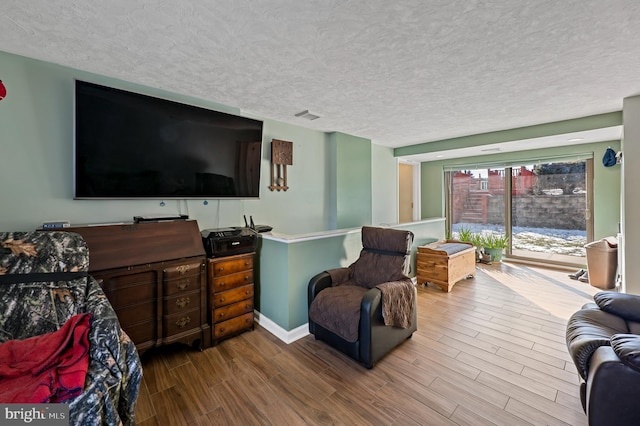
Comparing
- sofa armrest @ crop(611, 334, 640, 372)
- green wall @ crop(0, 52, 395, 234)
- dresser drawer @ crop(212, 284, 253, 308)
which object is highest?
green wall @ crop(0, 52, 395, 234)

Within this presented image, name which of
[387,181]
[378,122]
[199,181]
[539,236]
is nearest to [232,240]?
[199,181]

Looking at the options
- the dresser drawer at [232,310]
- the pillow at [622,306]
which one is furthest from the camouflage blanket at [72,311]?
the pillow at [622,306]

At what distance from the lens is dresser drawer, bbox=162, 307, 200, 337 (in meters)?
2.28

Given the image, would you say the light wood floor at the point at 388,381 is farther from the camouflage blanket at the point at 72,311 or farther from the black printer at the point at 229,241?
the black printer at the point at 229,241

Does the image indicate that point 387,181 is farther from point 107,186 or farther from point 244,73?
point 107,186

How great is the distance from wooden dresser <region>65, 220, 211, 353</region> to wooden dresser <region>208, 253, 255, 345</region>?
8cm

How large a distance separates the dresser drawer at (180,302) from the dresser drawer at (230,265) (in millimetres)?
237

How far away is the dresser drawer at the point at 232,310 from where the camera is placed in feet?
8.36

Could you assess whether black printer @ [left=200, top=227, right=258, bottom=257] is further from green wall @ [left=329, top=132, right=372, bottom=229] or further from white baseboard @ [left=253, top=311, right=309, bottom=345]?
green wall @ [left=329, top=132, right=372, bottom=229]

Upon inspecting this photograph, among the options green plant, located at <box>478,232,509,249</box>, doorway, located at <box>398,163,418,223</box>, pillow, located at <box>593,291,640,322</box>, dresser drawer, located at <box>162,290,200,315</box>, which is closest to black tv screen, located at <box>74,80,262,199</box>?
dresser drawer, located at <box>162,290,200,315</box>

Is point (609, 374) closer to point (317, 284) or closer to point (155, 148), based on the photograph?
point (317, 284)

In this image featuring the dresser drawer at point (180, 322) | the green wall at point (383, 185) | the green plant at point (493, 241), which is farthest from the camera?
the green plant at point (493, 241)

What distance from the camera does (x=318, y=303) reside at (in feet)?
8.09

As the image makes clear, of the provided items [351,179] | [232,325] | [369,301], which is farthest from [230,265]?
[351,179]
